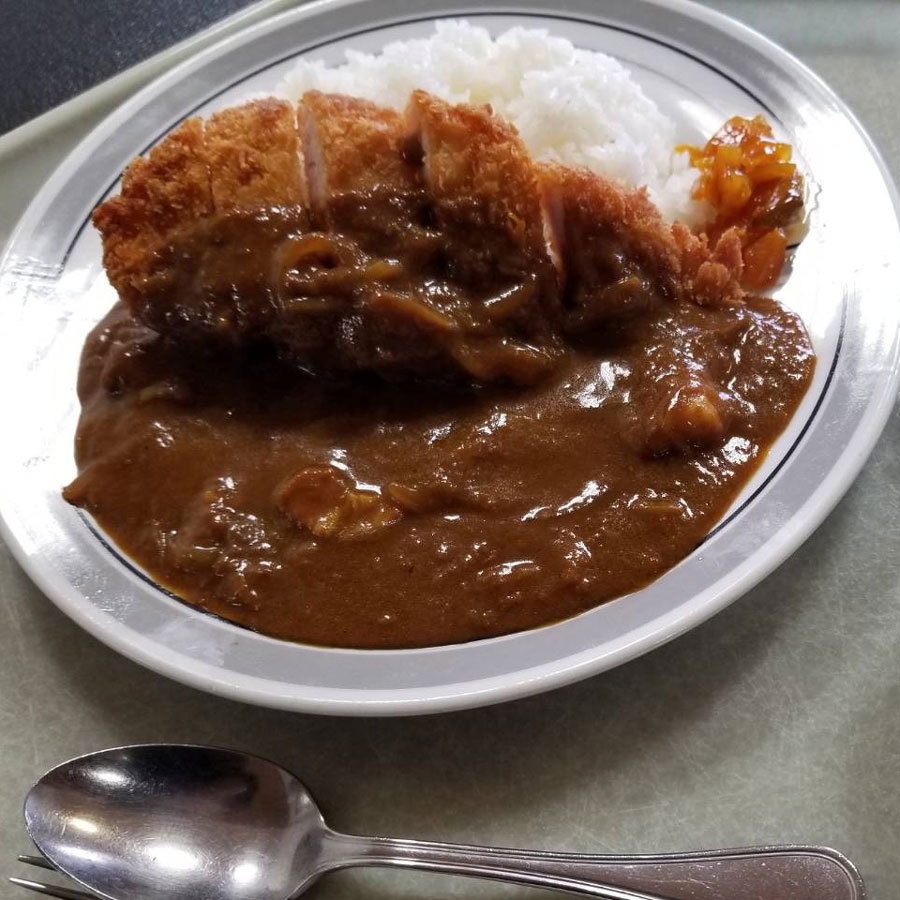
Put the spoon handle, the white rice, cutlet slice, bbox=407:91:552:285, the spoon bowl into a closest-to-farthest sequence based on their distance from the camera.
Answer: the spoon handle < the spoon bowl < cutlet slice, bbox=407:91:552:285 < the white rice

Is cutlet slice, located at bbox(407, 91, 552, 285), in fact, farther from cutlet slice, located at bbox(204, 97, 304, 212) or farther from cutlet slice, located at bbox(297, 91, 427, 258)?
cutlet slice, located at bbox(204, 97, 304, 212)

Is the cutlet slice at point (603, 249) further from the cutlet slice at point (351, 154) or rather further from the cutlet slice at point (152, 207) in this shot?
the cutlet slice at point (152, 207)

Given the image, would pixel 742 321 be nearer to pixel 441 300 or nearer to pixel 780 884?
pixel 441 300

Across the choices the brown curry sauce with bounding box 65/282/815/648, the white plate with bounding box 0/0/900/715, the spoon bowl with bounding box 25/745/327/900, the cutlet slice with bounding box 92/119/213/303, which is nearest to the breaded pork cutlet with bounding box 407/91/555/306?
the brown curry sauce with bounding box 65/282/815/648

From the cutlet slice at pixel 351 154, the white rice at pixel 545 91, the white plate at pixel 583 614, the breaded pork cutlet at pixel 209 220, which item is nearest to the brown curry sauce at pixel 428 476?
the white plate at pixel 583 614

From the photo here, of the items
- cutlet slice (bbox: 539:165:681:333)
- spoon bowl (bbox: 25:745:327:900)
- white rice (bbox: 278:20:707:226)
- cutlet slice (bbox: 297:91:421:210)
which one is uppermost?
white rice (bbox: 278:20:707:226)

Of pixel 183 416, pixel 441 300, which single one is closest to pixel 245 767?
pixel 183 416

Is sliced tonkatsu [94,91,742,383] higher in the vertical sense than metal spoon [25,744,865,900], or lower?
higher

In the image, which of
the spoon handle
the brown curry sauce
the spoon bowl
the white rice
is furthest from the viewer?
the white rice
